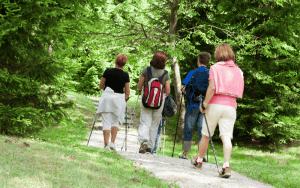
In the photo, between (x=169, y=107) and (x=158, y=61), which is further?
(x=169, y=107)

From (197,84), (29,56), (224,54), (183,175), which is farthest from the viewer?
(29,56)

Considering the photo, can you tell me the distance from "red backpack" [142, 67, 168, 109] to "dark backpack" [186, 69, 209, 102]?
2.02 ft

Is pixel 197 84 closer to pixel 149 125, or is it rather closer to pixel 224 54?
pixel 224 54

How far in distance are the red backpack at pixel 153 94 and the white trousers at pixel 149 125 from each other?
17cm

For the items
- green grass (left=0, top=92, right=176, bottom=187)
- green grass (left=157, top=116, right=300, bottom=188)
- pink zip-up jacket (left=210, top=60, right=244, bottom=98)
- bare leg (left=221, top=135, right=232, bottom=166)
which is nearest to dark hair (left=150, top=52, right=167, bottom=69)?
pink zip-up jacket (left=210, top=60, right=244, bottom=98)

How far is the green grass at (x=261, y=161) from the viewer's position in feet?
19.2

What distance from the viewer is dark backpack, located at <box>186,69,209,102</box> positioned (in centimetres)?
536

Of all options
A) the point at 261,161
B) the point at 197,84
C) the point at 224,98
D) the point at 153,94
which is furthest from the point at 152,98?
the point at 261,161

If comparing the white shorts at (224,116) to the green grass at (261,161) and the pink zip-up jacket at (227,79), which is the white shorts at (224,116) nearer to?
the pink zip-up jacket at (227,79)

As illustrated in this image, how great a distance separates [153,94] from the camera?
5.65 m

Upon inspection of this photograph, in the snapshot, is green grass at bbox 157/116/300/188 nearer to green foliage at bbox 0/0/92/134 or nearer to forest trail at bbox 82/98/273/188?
forest trail at bbox 82/98/273/188

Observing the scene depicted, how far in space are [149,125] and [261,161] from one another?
483cm

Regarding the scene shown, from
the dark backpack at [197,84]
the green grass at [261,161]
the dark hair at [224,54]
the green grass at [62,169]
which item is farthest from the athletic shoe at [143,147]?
the dark hair at [224,54]

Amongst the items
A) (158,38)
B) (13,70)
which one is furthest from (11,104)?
(158,38)
